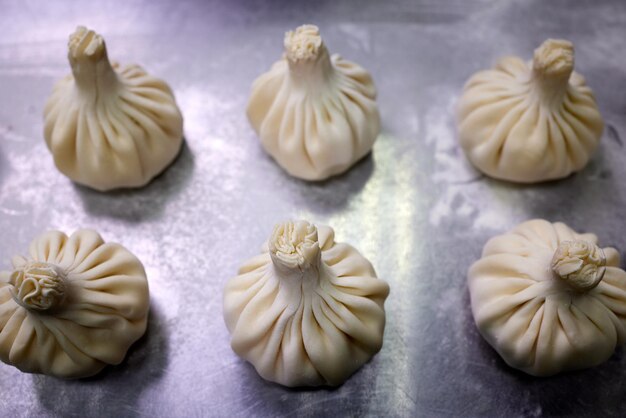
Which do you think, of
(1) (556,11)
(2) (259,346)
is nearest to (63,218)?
(2) (259,346)

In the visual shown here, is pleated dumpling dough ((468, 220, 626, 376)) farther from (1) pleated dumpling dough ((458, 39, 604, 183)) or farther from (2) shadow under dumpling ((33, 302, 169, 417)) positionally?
(2) shadow under dumpling ((33, 302, 169, 417))

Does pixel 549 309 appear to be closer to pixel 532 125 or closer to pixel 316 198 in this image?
pixel 532 125

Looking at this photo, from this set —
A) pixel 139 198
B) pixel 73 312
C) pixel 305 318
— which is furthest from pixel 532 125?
pixel 73 312

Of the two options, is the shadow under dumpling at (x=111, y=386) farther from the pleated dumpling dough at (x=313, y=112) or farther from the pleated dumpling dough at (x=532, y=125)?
the pleated dumpling dough at (x=532, y=125)

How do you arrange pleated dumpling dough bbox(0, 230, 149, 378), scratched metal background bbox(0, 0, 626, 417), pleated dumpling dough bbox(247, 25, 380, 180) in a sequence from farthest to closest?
pleated dumpling dough bbox(247, 25, 380, 180)
scratched metal background bbox(0, 0, 626, 417)
pleated dumpling dough bbox(0, 230, 149, 378)

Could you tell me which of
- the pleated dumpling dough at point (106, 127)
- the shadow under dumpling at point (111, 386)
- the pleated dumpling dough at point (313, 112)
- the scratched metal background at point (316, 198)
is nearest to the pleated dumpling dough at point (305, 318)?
the scratched metal background at point (316, 198)

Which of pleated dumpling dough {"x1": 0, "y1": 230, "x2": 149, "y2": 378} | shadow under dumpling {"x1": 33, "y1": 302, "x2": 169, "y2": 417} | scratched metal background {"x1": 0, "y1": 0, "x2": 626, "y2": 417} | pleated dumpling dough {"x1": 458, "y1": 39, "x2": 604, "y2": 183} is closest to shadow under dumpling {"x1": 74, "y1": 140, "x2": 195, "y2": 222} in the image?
scratched metal background {"x1": 0, "y1": 0, "x2": 626, "y2": 417}

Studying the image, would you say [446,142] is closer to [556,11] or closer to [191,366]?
[556,11]
